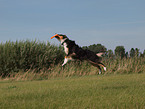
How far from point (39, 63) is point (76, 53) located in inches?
713

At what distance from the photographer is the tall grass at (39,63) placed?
20.2m

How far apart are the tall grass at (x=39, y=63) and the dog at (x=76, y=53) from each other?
16047mm

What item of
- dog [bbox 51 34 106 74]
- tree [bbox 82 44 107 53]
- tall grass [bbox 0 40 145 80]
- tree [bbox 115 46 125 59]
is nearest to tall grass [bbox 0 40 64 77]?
tall grass [bbox 0 40 145 80]

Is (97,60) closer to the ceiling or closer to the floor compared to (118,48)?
closer to the floor

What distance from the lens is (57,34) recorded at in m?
3.85

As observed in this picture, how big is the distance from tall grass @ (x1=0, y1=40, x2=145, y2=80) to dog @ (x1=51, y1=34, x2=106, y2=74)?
1605 cm

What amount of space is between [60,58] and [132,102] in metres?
16.2

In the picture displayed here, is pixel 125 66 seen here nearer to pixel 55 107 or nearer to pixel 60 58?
pixel 60 58

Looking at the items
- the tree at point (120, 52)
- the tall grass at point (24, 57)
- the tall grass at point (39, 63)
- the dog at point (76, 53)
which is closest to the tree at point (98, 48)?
the dog at point (76, 53)

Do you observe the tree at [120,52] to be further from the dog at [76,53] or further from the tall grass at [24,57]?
the dog at [76,53]

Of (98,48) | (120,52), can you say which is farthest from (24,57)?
(98,48)

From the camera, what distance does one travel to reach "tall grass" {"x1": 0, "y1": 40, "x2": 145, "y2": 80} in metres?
20.2

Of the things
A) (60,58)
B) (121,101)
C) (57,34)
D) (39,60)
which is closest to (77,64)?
(60,58)

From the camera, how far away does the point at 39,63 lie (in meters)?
21.3
